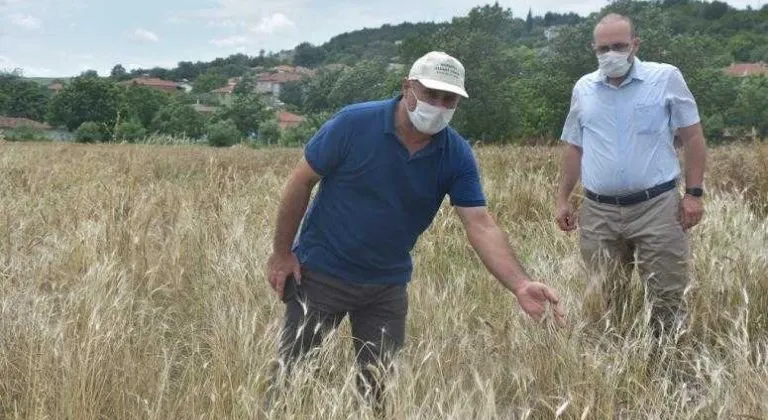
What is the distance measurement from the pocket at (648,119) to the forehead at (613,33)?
383 mm

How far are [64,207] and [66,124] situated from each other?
2535 inches

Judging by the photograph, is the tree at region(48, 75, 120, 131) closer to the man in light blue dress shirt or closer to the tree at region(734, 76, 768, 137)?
the tree at region(734, 76, 768, 137)

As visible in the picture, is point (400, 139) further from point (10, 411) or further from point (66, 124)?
point (66, 124)

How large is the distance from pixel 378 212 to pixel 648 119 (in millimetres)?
1761

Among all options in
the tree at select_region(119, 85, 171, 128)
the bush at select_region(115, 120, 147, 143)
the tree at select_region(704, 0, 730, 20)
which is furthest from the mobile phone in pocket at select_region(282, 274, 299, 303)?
the tree at select_region(704, 0, 730, 20)

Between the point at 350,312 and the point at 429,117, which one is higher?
the point at 429,117

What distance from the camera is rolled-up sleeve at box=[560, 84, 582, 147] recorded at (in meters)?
4.17

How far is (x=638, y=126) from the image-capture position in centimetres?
381

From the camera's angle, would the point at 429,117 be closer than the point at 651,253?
Yes

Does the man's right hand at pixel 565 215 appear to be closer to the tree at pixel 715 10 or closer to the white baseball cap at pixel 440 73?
the white baseball cap at pixel 440 73

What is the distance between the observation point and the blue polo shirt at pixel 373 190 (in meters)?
2.75

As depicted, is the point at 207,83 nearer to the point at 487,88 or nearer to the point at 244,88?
the point at 244,88

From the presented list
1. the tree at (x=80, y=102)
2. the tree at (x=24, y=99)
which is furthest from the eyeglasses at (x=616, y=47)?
the tree at (x=24, y=99)

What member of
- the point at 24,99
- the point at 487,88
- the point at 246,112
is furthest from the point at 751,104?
the point at 24,99
